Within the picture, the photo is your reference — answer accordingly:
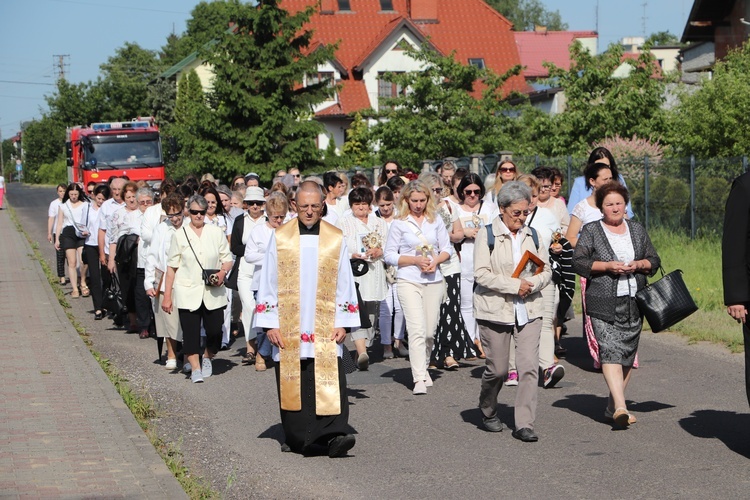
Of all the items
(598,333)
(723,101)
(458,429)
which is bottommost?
(458,429)

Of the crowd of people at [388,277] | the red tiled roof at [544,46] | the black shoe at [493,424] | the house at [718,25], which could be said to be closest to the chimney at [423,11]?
the red tiled roof at [544,46]

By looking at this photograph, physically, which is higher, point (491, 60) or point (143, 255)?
point (491, 60)

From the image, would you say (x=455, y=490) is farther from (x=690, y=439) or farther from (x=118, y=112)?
(x=118, y=112)

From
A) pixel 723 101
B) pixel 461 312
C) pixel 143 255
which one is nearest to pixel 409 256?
pixel 461 312

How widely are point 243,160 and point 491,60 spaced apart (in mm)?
32674

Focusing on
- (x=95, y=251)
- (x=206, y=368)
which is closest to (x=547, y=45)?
(x=95, y=251)

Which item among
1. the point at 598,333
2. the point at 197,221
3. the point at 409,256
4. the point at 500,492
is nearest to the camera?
the point at 500,492

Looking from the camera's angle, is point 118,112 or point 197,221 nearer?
point 197,221

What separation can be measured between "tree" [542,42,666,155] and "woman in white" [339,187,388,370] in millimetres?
18528

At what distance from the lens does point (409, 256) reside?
10305 millimetres

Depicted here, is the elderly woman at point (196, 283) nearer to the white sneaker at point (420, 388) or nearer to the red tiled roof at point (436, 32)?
the white sneaker at point (420, 388)

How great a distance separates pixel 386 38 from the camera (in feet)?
207

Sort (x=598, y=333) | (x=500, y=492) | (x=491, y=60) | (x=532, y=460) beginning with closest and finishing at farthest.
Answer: (x=500, y=492) < (x=532, y=460) < (x=598, y=333) < (x=491, y=60)

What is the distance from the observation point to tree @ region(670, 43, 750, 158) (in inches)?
888
